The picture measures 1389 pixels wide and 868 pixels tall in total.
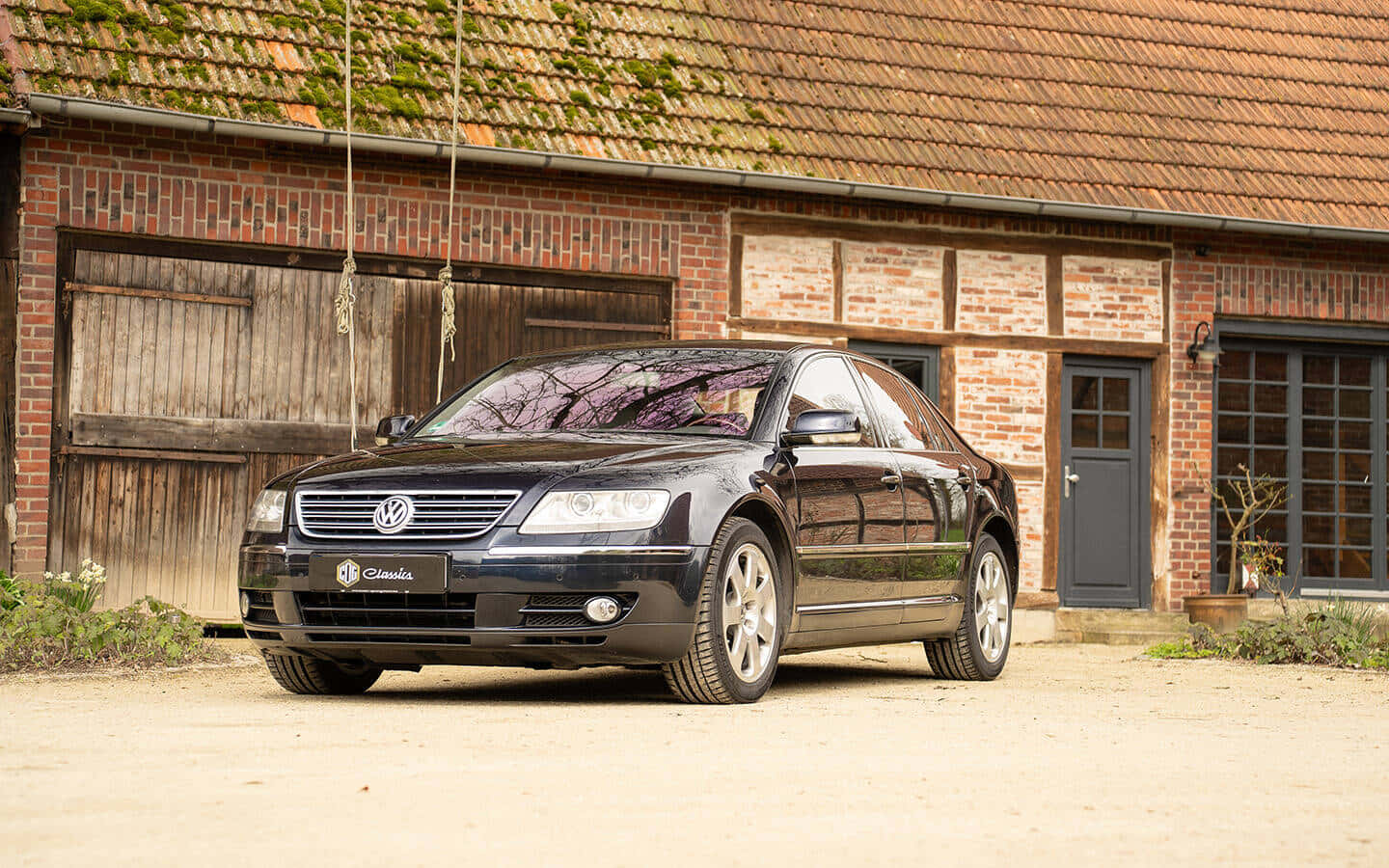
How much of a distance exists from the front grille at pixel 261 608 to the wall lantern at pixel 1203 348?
31.6ft

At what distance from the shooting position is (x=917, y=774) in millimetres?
5234

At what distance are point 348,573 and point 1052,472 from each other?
29.0ft

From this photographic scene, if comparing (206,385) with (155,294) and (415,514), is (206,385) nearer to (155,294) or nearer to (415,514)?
(155,294)

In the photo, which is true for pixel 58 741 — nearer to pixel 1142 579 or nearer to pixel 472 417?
pixel 472 417

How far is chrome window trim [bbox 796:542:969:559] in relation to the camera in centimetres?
783

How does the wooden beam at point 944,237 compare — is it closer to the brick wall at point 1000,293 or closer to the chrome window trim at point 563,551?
the brick wall at point 1000,293

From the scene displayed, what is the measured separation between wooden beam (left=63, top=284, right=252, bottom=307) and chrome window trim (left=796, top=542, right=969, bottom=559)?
550cm

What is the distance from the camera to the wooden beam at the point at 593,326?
1322 cm

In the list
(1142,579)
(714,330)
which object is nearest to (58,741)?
(714,330)

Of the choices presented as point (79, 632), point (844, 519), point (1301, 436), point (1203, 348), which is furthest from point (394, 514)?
point (1301, 436)

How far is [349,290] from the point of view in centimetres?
1234

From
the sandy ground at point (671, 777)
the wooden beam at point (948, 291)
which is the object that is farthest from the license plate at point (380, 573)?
the wooden beam at point (948, 291)

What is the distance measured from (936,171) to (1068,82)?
6.51 feet

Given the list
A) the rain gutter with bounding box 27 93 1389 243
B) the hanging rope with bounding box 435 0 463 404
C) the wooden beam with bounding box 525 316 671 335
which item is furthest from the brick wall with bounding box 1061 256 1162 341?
the hanging rope with bounding box 435 0 463 404
